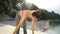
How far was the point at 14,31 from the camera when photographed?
1.54m

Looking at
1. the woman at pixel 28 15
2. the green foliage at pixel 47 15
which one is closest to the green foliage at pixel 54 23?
the green foliage at pixel 47 15

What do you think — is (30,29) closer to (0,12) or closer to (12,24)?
(12,24)

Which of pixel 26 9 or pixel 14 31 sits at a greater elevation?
pixel 26 9

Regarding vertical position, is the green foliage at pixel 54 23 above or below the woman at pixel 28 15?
below

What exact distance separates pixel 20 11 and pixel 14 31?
204mm

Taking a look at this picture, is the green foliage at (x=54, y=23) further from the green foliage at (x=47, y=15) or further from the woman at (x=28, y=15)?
the woman at (x=28, y=15)

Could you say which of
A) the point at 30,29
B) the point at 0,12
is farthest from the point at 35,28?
the point at 0,12

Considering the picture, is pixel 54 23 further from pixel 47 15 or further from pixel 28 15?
pixel 28 15

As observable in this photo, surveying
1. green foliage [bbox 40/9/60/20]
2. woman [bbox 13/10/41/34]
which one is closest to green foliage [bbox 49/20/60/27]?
green foliage [bbox 40/9/60/20]

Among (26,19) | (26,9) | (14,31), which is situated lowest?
(14,31)

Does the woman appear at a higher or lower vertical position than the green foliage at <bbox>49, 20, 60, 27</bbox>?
higher

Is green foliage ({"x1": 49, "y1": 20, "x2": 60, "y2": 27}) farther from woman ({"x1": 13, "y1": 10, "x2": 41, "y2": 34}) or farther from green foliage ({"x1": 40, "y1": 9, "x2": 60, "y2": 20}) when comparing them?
woman ({"x1": 13, "y1": 10, "x2": 41, "y2": 34})

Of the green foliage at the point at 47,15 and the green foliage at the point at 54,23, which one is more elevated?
the green foliage at the point at 47,15

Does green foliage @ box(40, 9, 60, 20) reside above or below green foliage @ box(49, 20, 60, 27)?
above
